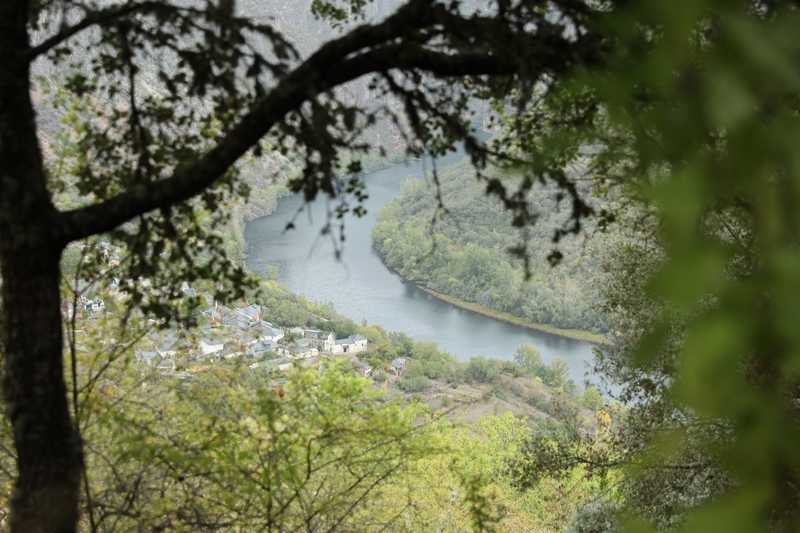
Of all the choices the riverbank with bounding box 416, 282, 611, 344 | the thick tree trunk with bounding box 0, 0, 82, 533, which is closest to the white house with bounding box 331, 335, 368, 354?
the riverbank with bounding box 416, 282, 611, 344

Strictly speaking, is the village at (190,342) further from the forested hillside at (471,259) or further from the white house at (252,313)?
the forested hillside at (471,259)

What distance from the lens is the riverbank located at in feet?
104

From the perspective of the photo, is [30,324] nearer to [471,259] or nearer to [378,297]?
[378,297]

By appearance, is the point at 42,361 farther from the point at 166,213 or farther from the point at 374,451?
the point at 374,451

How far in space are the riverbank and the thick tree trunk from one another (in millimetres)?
29536

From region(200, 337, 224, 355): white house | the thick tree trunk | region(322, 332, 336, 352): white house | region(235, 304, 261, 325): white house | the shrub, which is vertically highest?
the thick tree trunk

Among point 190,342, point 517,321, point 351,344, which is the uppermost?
point 190,342

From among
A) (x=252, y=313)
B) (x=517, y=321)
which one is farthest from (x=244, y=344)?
(x=517, y=321)

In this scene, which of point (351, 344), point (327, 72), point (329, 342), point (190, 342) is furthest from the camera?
point (351, 344)

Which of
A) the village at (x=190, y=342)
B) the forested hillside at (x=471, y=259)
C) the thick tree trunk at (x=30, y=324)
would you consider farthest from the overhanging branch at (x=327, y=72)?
the forested hillside at (x=471, y=259)

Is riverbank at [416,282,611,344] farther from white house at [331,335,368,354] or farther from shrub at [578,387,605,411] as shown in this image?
white house at [331,335,368,354]

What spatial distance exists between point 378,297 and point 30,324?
32.9 m

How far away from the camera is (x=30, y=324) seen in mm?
1771

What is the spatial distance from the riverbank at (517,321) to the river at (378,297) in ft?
1.18
